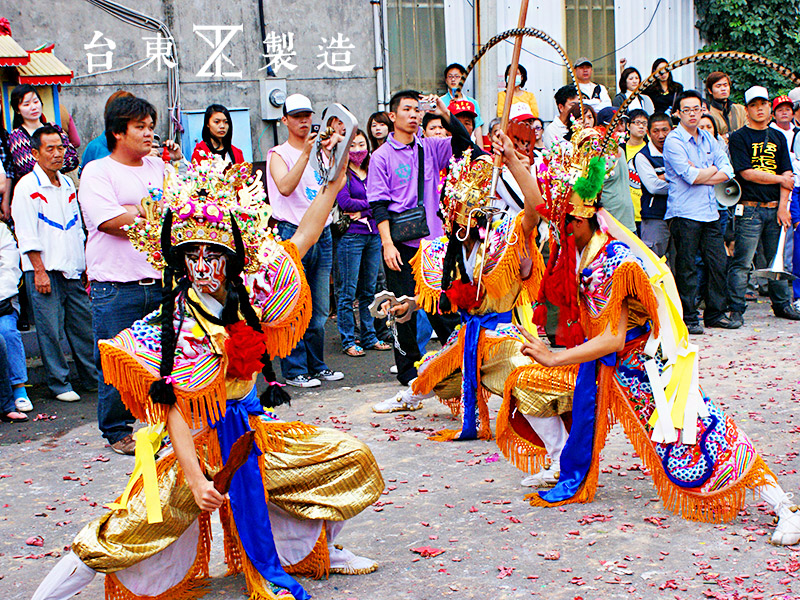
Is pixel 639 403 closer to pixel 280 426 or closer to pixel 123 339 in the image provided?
pixel 280 426

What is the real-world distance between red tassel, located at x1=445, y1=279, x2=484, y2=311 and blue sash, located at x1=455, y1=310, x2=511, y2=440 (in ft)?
0.30

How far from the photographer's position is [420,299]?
218 inches

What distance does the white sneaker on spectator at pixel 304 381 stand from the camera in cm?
666

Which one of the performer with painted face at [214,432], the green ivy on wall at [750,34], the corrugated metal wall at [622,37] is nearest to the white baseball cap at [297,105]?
the performer with painted face at [214,432]

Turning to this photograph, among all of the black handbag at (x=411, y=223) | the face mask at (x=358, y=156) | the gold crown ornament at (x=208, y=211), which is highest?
the face mask at (x=358, y=156)

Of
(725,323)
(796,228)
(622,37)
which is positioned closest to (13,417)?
(725,323)

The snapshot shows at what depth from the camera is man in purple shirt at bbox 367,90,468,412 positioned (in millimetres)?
6281

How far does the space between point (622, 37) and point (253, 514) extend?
1078cm

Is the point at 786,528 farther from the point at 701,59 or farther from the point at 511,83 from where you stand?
the point at 511,83

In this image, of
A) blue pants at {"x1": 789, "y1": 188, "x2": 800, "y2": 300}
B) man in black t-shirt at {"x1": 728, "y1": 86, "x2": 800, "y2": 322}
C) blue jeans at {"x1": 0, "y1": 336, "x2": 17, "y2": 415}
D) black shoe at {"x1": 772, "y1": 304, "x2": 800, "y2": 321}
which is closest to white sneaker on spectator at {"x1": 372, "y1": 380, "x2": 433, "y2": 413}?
blue jeans at {"x1": 0, "y1": 336, "x2": 17, "y2": 415}

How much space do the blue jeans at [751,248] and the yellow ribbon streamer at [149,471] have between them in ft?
21.2

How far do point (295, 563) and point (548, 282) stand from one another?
166 centimetres

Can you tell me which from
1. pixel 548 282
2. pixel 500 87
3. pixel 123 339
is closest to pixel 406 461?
pixel 548 282

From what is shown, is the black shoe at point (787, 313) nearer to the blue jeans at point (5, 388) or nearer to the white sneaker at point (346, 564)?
the white sneaker at point (346, 564)
